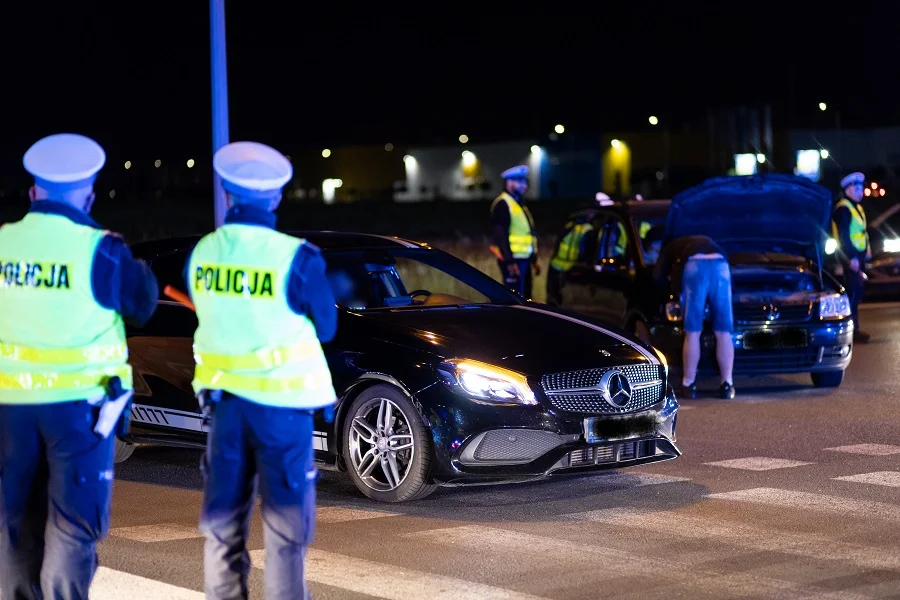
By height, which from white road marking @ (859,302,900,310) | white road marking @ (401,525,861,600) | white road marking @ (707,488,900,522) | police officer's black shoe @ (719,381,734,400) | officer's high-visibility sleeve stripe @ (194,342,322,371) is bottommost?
white road marking @ (401,525,861,600)

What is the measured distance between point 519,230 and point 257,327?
441 inches

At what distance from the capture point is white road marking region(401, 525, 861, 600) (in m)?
6.63

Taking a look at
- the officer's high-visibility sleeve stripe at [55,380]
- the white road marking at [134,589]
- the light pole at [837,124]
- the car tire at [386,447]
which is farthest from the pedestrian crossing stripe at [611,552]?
the light pole at [837,124]

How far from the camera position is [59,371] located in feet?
17.9

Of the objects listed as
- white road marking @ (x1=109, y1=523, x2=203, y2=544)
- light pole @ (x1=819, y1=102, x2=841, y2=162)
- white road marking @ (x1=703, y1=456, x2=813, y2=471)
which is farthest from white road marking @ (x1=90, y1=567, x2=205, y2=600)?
light pole @ (x1=819, y1=102, x2=841, y2=162)

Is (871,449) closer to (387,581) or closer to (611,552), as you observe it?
(611,552)

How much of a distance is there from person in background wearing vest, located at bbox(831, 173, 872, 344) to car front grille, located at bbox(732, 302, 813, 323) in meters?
3.67

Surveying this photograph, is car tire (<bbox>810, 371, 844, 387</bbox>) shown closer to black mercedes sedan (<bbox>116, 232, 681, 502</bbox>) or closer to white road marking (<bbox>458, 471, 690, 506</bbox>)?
white road marking (<bbox>458, 471, 690, 506</bbox>)

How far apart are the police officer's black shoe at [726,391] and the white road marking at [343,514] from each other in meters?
5.26

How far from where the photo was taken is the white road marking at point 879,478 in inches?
361

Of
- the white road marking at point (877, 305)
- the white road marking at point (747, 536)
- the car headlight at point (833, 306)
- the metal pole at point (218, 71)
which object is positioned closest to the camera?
the white road marking at point (747, 536)

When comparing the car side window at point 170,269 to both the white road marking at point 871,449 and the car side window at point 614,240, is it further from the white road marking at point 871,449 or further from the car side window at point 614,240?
the car side window at point 614,240

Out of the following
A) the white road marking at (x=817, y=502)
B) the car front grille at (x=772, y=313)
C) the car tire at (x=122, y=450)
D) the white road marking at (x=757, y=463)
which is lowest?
the white road marking at (x=817, y=502)

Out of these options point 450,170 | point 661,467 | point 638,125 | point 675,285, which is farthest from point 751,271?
point 450,170
